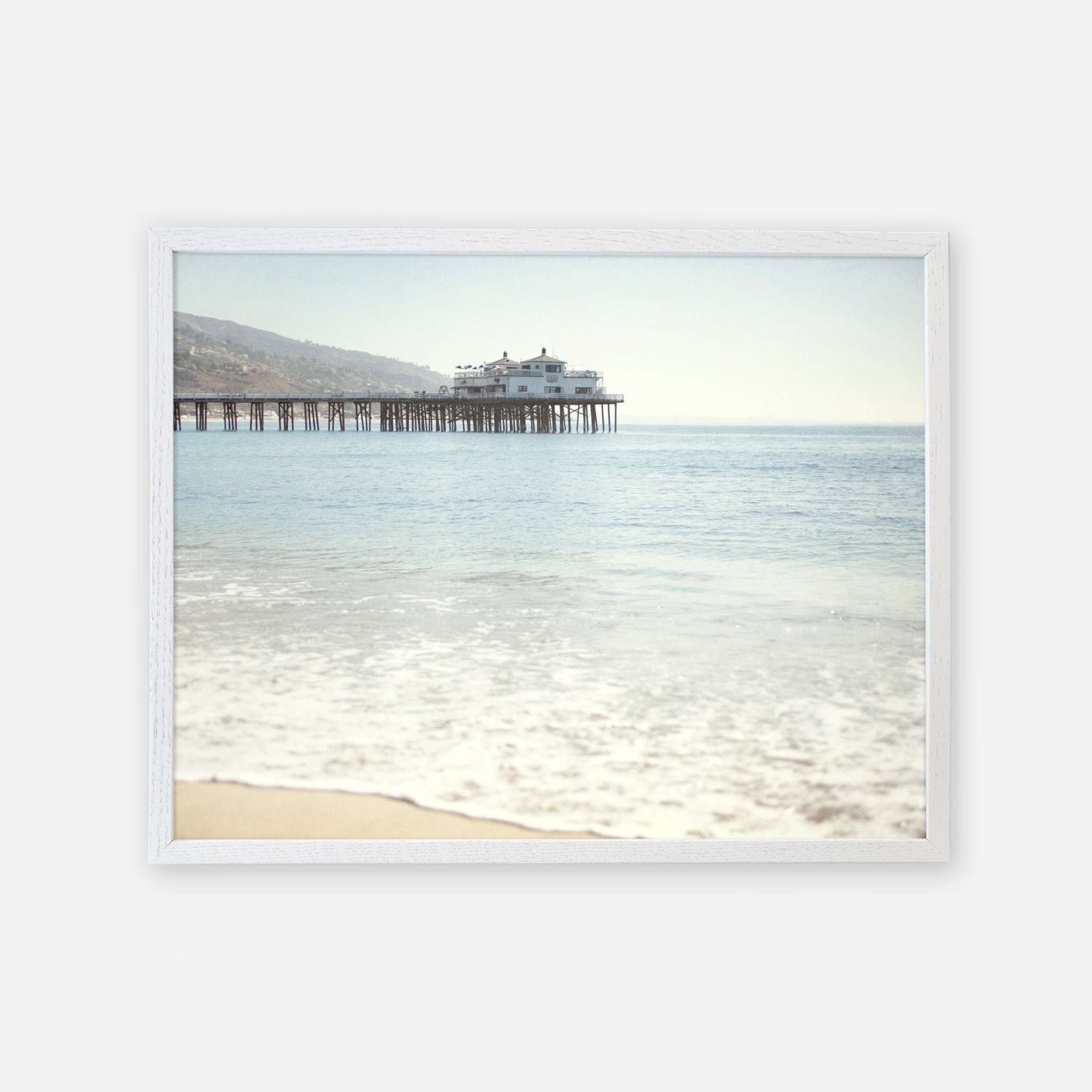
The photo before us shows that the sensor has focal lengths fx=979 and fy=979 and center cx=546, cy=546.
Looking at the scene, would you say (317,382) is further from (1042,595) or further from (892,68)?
(1042,595)

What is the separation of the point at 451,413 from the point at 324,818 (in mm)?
1227

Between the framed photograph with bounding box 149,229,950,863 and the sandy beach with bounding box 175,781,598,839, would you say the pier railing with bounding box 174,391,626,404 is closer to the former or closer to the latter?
the framed photograph with bounding box 149,229,950,863

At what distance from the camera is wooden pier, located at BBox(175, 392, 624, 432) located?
2900 millimetres

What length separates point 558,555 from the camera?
9.20 feet

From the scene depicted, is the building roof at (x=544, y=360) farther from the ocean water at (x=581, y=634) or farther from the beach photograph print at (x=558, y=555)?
the ocean water at (x=581, y=634)

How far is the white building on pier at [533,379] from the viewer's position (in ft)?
9.52

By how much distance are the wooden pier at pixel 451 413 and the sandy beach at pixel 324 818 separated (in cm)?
104

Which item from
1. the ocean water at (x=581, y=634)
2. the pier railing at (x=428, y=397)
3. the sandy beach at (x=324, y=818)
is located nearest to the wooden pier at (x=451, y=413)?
the pier railing at (x=428, y=397)

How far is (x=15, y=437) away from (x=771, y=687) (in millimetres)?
2250

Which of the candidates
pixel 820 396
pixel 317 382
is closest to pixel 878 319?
pixel 820 396

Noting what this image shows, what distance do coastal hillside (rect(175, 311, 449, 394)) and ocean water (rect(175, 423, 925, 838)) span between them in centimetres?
18

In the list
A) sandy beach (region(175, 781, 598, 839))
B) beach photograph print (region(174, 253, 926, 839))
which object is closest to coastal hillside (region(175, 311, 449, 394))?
beach photograph print (region(174, 253, 926, 839))

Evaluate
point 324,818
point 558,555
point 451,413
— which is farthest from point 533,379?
point 324,818

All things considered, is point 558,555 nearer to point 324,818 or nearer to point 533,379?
point 533,379
